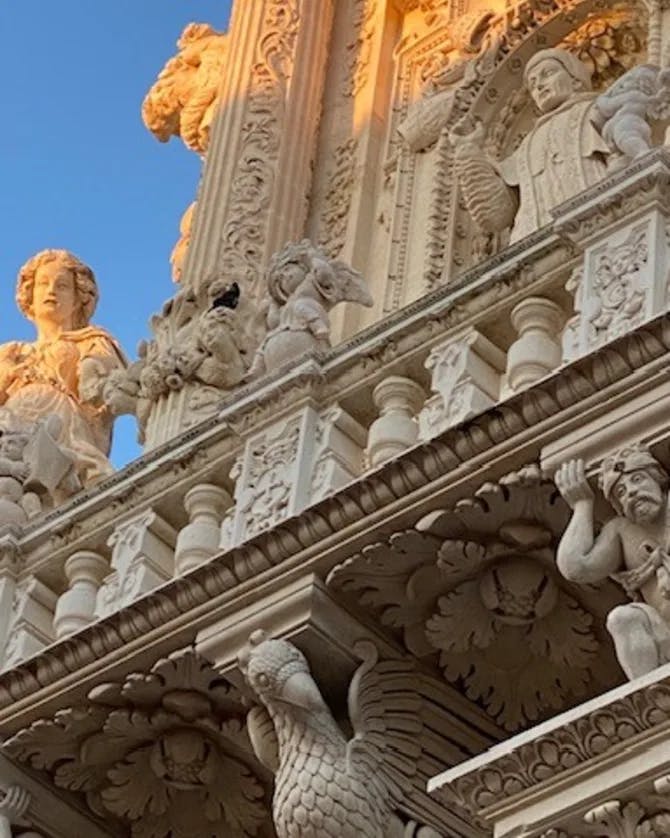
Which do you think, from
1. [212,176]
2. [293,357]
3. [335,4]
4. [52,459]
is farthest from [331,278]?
[335,4]

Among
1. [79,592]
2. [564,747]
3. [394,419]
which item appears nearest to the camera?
[564,747]

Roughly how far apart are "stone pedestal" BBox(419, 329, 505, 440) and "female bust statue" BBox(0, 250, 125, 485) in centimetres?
403

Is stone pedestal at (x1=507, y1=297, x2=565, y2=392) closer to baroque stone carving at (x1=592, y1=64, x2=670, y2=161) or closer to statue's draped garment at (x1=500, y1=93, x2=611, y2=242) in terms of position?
baroque stone carving at (x1=592, y1=64, x2=670, y2=161)

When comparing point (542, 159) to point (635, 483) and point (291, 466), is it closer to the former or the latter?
point (291, 466)

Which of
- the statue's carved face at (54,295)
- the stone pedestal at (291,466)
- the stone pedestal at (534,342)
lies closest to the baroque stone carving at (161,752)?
the stone pedestal at (291,466)

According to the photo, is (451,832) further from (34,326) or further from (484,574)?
(34,326)

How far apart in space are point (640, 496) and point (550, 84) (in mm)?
4942

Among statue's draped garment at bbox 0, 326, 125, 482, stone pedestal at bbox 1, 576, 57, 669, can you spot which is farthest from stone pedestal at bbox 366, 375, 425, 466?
statue's draped garment at bbox 0, 326, 125, 482

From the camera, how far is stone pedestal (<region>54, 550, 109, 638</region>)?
33.1ft

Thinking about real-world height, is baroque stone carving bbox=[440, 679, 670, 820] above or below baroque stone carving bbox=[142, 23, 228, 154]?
below

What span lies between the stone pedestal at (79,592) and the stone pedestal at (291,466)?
2.15 feet

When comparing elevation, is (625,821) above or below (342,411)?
below

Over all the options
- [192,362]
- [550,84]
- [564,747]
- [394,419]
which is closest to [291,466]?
[394,419]

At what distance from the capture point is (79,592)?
33.5 ft
